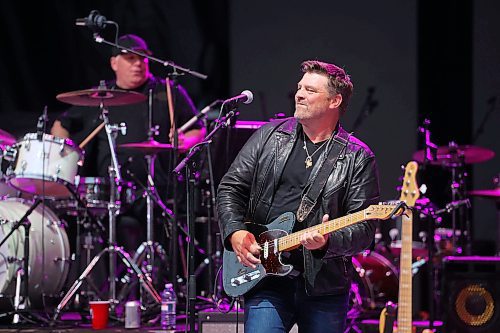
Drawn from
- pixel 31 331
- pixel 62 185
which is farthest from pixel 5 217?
pixel 31 331

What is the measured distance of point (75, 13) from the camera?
9.64m

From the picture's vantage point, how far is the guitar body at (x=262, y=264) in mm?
4402

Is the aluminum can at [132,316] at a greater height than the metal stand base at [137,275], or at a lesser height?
lesser

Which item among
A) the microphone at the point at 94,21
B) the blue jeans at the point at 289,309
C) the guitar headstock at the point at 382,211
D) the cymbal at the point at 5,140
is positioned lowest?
the blue jeans at the point at 289,309

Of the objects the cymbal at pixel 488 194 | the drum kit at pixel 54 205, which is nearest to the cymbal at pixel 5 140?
the drum kit at pixel 54 205

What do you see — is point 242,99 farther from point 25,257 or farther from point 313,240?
point 25,257

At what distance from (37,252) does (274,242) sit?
3.79 metres

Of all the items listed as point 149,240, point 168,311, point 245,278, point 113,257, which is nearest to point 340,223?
point 245,278

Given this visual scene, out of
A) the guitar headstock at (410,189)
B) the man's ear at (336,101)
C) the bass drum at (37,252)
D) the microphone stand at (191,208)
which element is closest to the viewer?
the man's ear at (336,101)

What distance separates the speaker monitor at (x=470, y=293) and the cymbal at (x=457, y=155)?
1691mm

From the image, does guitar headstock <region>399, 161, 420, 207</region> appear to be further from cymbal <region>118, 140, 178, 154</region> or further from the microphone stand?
cymbal <region>118, 140, 178, 154</region>

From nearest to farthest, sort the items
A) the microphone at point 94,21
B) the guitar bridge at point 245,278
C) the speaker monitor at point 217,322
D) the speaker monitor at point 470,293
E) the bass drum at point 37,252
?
1. the guitar bridge at point 245,278
2. the speaker monitor at point 217,322
3. the speaker monitor at point 470,293
4. the microphone at point 94,21
5. the bass drum at point 37,252

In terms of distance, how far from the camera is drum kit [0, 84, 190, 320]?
713 cm

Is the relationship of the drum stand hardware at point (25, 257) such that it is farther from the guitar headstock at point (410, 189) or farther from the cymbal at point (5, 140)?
the guitar headstock at point (410, 189)
